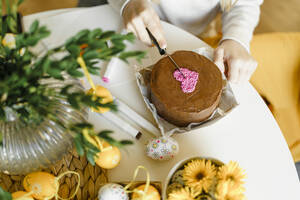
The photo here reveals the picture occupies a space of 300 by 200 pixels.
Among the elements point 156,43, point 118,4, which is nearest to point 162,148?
point 156,43

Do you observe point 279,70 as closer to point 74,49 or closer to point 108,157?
point 108,157

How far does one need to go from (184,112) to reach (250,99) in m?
0.25

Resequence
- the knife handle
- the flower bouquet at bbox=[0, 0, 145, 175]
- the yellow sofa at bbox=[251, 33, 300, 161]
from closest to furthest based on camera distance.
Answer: the flower bouquet at bbox=[0, 0, 145, 175]
the knife handle
the yellow sofa at bbox=[251, 33, 300, 161]

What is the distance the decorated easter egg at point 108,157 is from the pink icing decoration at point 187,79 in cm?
22

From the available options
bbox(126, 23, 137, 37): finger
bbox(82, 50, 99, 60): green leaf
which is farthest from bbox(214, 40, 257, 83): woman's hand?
bbox(82, 50, 99, 60): green leaf

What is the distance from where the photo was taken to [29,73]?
0.37m

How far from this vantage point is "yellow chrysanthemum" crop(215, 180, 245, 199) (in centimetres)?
43

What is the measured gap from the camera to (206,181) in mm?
466

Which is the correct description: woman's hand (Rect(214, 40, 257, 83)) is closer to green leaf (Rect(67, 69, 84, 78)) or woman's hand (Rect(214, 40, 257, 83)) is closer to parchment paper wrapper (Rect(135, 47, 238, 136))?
parchment paper wrapper (Rect(135, 47, 238, 136))

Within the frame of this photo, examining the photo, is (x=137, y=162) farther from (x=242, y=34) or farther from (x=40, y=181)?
(x=242, y=34)

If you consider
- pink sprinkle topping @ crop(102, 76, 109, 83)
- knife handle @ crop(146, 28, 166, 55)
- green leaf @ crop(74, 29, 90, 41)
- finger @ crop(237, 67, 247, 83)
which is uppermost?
green leaf @ crop(74, 29, 90, 41)

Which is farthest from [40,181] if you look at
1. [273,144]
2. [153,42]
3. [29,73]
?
Result: [273,144]

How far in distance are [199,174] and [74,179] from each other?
307mm

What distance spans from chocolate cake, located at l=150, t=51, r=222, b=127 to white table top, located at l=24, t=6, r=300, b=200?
0.23 ft
